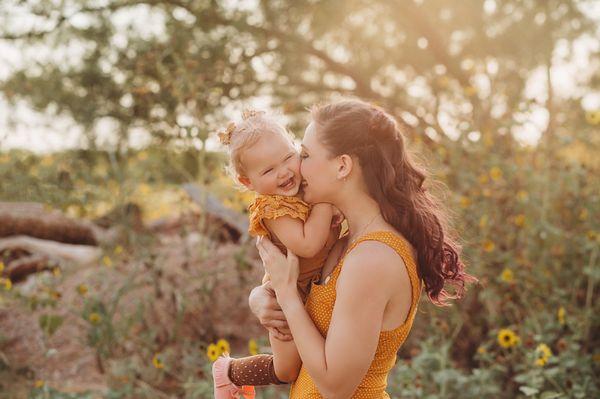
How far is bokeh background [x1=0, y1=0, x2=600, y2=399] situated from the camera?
3.72m

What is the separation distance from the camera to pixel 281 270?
186 cm

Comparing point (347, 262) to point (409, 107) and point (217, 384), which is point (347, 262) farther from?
point (409, 107)

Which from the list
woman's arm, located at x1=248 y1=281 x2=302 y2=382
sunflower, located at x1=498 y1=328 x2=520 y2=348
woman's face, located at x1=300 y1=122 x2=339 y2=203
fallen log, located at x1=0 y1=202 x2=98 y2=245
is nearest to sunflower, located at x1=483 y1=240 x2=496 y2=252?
sunflower, located at x1=498 y1=328 x2=520 y2=348

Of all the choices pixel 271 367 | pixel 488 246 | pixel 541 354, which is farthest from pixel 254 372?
pixel 488 246

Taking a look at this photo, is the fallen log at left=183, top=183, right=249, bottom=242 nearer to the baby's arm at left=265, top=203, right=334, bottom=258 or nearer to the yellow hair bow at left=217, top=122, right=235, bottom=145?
the yellow hair bow at left=217, top=122, right=235, bottom=145

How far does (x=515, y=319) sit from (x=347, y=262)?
2.47 metres

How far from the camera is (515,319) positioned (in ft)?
12.9

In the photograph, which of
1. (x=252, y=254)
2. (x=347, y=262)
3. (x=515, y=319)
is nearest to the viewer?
(x=347, y=262)

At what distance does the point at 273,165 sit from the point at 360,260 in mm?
369

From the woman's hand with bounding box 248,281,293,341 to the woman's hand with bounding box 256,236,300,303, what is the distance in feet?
0.32

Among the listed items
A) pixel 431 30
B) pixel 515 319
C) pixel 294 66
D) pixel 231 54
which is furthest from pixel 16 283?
pixel 431 30

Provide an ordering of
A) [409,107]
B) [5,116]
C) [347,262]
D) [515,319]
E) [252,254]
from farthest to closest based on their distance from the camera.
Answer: [409,107] → [5,116] → [252,254] → [515,319] → [347,262]

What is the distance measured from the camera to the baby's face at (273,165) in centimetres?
191

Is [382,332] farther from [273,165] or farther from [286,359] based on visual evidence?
[273,165]
